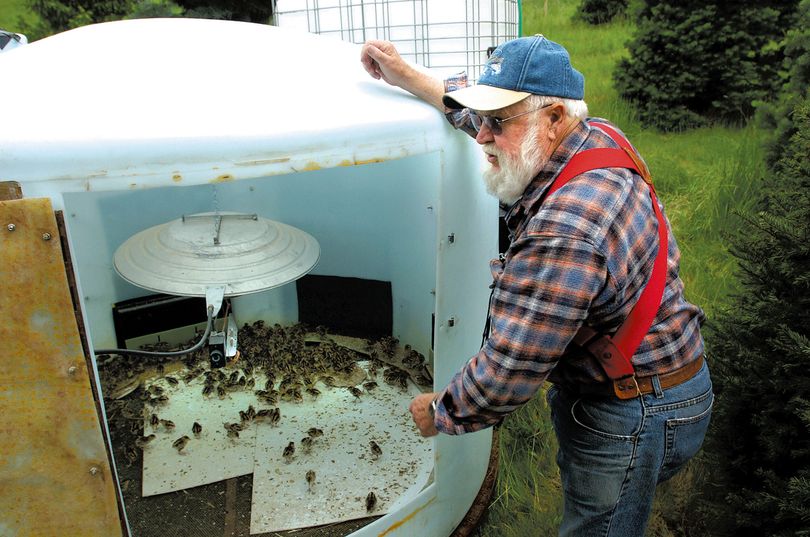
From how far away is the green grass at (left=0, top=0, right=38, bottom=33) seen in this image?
12819mm

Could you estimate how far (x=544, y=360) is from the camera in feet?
6.17

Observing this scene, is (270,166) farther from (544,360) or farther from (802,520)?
(802,520)

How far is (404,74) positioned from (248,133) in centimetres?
85

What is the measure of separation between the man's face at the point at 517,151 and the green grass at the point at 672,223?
173cm

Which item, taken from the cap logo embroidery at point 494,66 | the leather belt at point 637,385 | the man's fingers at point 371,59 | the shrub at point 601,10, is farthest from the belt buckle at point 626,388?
the shrub at point 601,10

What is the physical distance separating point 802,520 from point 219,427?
322 cm

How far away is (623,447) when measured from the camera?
2178 mm

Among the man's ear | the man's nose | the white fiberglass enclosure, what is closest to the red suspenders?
the man's ear

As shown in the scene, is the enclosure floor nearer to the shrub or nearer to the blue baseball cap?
Result: the blue baseball cap

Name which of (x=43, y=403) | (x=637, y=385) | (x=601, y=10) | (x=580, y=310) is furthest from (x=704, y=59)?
(x=43, y=403)

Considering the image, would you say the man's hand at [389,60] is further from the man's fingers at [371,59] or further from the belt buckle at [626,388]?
the belt buckle at [626,388]

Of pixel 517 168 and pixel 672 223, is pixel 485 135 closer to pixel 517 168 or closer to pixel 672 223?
pixel 517 168

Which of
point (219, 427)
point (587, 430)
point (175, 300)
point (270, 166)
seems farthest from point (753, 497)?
point (175, 300)

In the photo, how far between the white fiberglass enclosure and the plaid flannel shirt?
70 centimetres
